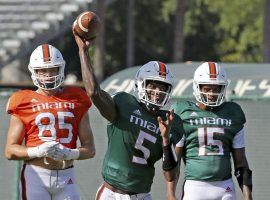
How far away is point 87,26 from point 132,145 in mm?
881

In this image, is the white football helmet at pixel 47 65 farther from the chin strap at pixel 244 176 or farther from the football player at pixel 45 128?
the chin strap at pixel 244 176

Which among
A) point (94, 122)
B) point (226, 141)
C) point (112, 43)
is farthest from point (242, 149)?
point (112, 43)

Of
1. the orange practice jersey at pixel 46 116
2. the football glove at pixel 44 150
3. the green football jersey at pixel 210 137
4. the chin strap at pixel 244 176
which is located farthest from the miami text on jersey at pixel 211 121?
the football glove at pixel 44 150

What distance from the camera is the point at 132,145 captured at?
686 cm

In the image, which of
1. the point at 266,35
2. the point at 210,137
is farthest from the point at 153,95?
the point at 266,35

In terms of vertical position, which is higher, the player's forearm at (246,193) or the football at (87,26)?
the football at (87,26)

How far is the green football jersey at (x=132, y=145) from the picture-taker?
22.4 ft

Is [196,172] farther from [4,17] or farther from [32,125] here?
[4,17]

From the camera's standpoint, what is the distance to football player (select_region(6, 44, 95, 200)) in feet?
23.7

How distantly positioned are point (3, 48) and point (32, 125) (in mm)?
16044

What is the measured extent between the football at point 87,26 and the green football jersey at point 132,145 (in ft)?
1.64

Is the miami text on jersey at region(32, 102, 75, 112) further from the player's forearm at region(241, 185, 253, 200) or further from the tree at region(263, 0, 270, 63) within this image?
the tree at region(263, 0, 270, 63)

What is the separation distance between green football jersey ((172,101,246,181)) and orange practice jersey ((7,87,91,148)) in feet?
3.33

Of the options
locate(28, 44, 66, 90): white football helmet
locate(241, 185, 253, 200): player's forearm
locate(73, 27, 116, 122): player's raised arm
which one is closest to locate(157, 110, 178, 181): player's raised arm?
locate(73, 27, 116, 122): player's raised arm
